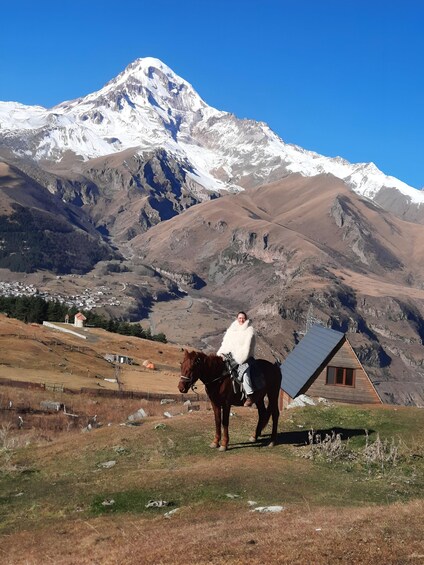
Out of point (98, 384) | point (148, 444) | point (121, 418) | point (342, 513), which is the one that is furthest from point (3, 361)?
point (342, 513)

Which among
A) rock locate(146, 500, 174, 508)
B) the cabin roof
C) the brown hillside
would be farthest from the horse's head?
the brown hillside

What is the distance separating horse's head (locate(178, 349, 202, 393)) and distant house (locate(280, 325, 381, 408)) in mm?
23951

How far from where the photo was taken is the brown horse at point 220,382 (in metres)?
19.8

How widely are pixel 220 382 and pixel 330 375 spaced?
25200mm

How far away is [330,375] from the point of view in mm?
44406

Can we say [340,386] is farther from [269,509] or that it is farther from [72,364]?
[72,364]

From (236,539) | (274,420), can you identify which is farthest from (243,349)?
(236,539)

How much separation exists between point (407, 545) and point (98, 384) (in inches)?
2675

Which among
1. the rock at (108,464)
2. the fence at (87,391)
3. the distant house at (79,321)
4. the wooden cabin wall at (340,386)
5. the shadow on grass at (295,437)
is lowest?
the fence at (87,391)

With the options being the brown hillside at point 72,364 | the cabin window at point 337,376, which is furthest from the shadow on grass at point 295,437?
the brown hillside at point 72,364

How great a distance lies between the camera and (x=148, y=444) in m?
24.6

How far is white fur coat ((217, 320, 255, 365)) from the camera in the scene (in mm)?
20922

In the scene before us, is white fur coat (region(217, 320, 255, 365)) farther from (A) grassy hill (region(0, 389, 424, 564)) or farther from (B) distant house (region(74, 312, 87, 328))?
(B) distant house (region(74, 312, 87, 328))

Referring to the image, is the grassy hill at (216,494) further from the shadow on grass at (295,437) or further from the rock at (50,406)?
the rock at (50,406)
